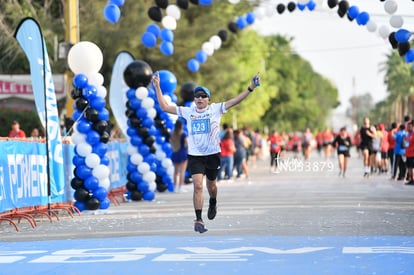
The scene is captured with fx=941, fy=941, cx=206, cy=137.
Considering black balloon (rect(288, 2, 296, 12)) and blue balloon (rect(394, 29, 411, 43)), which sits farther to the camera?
black balloon (rect(288, 2, 296, 12))

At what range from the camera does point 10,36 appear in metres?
44.4

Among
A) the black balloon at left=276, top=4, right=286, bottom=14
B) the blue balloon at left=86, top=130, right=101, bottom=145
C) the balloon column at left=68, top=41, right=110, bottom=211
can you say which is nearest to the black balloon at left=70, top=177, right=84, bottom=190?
the balloon column at left=68, top=41, right=110, bottom=211

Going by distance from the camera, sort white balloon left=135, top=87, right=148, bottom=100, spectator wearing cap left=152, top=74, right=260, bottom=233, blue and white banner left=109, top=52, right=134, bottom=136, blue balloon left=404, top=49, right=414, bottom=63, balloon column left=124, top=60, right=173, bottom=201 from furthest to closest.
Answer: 1. blue balloon left=404, top=49, right=414, bottom=63
2. blue and white banner left=109, top=52, right=134, bottom=136
3. white balloon left=135, top=87, right=148, bottom=100
4. balloon column left=124, top=60, right=173, bottom=201
5. spectator wearing cap left=152, top=74, right=260, bottom=233

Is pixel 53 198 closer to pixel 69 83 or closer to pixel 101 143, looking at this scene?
pixel 101 143

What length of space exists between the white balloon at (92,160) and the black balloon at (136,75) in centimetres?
445

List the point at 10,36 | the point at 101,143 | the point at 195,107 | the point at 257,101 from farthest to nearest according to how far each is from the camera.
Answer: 1. the point at 257,101
2. the point at 10,36
3. the point at 101,143
4. the point at 195,107

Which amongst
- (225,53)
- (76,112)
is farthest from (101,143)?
(225,53)

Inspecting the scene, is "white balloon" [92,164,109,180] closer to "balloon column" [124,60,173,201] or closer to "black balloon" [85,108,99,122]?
"black balloon" [85,108,99,122]

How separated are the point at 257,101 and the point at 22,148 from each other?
203 feet

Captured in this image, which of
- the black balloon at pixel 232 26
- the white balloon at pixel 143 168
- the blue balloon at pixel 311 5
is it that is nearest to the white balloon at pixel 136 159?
the white balloon at pixel 143 168

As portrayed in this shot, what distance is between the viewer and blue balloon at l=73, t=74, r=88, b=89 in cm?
1788

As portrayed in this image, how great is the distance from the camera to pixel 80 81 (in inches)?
703

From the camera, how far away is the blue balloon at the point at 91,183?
58.9 feet

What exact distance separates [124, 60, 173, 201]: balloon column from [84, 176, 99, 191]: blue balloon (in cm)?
358
